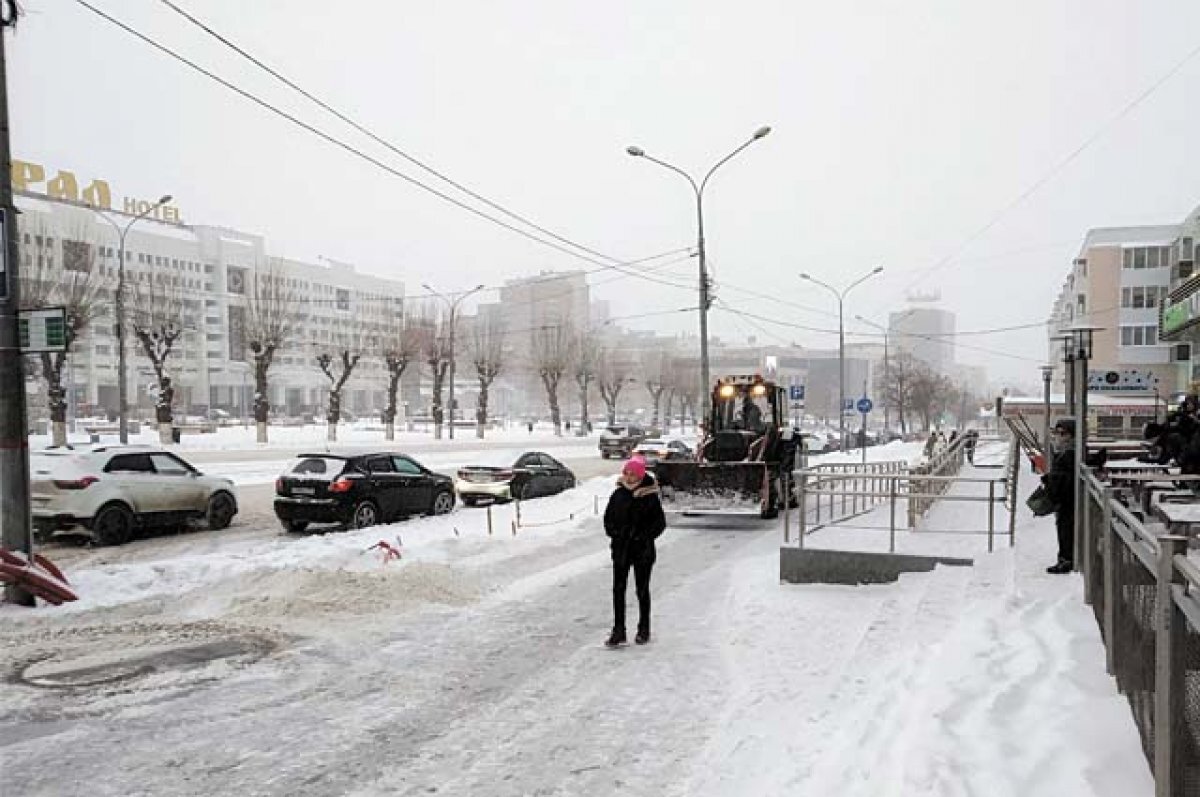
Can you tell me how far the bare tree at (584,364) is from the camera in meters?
68.1

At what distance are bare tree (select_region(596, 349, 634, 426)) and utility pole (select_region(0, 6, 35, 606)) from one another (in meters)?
62.7

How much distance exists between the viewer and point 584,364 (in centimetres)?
6838

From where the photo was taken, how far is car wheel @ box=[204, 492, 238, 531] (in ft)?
52.9

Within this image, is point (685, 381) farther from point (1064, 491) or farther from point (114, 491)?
point (1064, 491)

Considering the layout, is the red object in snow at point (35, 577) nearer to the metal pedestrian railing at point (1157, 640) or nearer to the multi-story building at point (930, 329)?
the metal pedestrian railing at point (1157, 640)

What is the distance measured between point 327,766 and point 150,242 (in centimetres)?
10521

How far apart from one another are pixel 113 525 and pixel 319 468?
3173mm

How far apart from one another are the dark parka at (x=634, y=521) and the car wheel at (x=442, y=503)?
9662 millimetres

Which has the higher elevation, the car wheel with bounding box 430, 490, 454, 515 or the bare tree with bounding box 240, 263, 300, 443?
the bare tree with bounding box 240, 263, 300, 443

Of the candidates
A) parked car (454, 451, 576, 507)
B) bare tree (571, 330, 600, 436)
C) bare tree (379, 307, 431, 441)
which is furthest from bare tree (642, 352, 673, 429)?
parked car (454, 451, 576, 507)

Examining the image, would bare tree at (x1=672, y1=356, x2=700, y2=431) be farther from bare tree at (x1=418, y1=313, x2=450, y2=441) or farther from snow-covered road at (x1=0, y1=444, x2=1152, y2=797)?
snow-covered road at (x1=0, y1=444, x2=1152, y2=797)

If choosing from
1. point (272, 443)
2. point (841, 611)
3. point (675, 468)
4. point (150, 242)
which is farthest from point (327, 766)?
point (150, 242)

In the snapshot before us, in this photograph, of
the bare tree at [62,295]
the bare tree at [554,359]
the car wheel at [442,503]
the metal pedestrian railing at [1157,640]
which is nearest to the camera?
the metal pedestrian railing at [1157,640]

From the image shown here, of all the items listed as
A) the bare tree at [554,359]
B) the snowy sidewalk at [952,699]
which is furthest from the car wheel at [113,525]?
the bare tree at [554,359]
